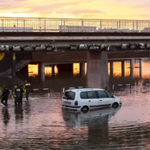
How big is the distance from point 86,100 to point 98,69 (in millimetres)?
12665

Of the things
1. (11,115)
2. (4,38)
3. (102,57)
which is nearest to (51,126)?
(11,115)

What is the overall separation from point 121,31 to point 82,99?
1353 centimetres

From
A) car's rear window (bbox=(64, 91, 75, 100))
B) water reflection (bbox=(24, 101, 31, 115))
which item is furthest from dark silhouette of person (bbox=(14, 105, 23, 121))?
car's rear window (bbox=(64, 91, 75, 100))

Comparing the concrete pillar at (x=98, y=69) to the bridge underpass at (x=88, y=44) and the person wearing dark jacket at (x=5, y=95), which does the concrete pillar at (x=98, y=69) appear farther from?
the person wearing dark jacket at (x=5, y=95)

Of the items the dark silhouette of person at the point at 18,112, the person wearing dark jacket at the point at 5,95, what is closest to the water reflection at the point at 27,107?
the dark silhouette of person at the point at 18,112

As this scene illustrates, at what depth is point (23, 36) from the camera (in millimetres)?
31047

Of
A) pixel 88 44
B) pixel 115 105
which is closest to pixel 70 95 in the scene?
pixel 115 105

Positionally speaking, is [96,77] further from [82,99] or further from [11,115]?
[11,115]

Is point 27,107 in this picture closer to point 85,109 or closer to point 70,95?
point 70,95

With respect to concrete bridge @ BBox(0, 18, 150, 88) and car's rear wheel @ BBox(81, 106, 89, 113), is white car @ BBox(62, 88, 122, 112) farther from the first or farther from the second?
concrete bridge @ BBox(0, 18, 150, 88)

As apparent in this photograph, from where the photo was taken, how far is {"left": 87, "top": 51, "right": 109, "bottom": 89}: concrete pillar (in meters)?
35.7

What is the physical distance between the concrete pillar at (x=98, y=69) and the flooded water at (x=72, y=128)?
9.70 m

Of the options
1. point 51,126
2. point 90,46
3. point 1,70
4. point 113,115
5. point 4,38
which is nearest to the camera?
point 51,126

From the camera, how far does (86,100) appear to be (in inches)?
925
